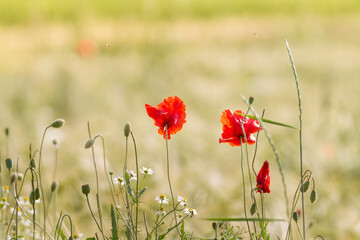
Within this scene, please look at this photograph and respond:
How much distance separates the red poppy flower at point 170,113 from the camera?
741 mm

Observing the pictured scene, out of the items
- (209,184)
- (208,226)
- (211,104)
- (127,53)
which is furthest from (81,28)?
(208,226)

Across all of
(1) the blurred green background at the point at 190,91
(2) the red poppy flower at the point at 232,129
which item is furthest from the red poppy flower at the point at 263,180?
(1) the blurred green background at the point at 190,91

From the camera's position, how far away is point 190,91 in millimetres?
2416

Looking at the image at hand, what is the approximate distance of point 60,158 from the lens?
1.75 m

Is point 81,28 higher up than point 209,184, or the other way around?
point 81,28

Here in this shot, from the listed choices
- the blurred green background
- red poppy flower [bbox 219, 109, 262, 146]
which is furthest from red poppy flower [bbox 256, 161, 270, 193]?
the blurred green background

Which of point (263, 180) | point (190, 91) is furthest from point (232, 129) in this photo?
point (190, 91)

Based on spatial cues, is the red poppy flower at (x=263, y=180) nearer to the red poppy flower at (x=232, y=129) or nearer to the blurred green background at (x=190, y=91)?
the red poppy flower at (x=232, y=129)

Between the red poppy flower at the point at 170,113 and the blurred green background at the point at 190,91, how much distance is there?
0.09 meters

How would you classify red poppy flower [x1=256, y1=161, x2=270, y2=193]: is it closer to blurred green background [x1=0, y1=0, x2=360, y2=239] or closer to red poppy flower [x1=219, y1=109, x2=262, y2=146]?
red poppy flower [x1=219, y1=109, x2=262, y2=146]

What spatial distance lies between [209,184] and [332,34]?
8.17 ft

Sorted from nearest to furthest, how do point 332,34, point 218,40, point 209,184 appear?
point 209,184 → point 218,40 → point 332,34

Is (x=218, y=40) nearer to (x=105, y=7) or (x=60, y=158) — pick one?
(x=105, y=7)

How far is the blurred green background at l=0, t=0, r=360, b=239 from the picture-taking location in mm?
1607
